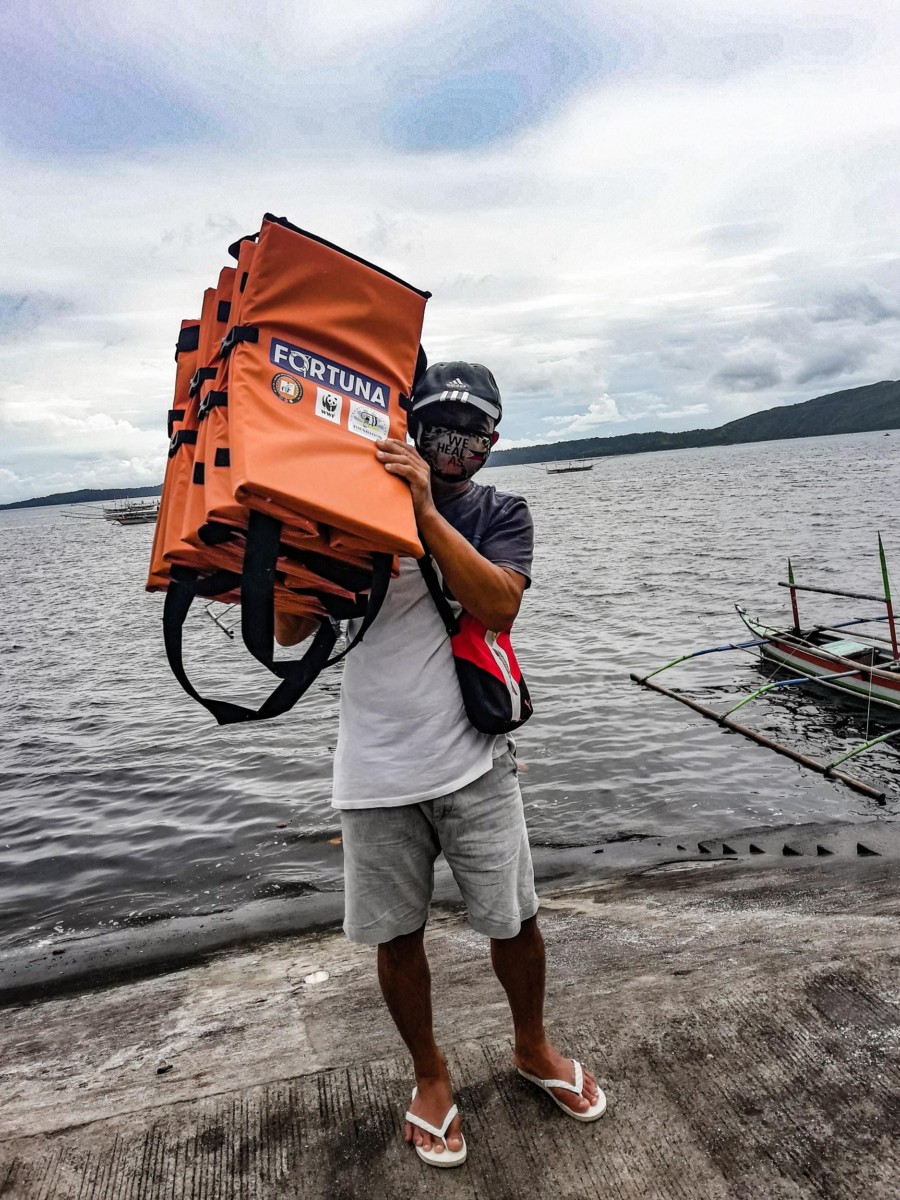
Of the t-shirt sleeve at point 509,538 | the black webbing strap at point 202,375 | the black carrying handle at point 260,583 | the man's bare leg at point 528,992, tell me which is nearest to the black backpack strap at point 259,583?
the black carrying handle at point 260,583

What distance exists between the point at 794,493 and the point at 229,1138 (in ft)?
197

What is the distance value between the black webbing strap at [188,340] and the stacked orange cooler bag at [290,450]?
15 cm

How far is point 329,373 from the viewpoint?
2459 mm

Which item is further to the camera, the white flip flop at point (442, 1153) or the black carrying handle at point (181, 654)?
the white flip flop at point (442, 1153)

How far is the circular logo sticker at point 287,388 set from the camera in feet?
7.72

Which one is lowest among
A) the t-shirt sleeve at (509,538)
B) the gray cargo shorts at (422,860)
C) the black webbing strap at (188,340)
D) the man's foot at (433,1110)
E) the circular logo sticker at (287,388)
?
the man's foot at (433,1110)

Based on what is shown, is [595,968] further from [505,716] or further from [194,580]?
[194,580]

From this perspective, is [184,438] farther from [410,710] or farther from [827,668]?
[827,668]

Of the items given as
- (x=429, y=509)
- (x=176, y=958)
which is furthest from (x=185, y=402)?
(x=176, y=958)

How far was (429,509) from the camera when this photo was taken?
2420 mm

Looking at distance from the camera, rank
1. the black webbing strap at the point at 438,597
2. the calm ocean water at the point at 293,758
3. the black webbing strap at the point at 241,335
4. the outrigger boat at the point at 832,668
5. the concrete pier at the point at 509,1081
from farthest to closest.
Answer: the outrigger boat at the point at 832,668 < the calm ocean water at the point at 293,758 < the black webbing strap at the point at 438,597 < the concrete pier at the point at 509,1081 < the black webbing strap at the point at 241,335

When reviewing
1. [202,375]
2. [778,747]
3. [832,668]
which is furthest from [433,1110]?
[832,668]

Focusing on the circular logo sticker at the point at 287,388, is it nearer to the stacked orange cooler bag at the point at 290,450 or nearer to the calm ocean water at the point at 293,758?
the stacked orange cooler bag at the point at 290,450

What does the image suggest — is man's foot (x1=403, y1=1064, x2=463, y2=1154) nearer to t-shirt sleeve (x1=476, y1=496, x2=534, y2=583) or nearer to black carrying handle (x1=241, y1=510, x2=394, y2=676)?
black carrying handle (x1=241, y1=510, x2=394, y2=676)
